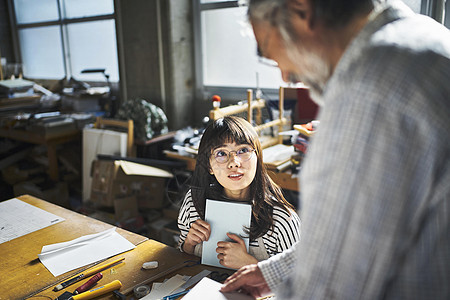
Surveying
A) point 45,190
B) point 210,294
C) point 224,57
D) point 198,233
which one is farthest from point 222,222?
point 45,190

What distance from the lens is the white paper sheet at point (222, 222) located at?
128 centimetres

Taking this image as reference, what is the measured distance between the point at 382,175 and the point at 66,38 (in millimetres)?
5226

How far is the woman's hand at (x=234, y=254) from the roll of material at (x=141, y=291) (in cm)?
26

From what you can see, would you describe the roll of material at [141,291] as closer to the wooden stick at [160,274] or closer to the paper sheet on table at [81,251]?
the wooden stick at [160,274]

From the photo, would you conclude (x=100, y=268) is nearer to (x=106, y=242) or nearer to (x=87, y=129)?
(x=106, y=242)

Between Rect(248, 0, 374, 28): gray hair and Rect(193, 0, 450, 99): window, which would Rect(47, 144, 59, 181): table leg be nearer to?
Rect(193, 0, 450, 99): window

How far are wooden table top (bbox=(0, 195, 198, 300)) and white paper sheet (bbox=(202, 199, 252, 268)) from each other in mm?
82

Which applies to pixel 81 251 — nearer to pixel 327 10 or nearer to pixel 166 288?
pixel 166 288

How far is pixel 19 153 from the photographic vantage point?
4.06 meters

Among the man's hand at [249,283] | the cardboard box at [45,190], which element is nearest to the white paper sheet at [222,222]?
the man's hand at [249,283]

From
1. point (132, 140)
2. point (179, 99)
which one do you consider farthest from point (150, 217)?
point (179, 99)

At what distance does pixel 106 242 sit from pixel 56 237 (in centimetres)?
22

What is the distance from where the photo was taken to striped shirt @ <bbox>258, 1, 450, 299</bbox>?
53 centimetres

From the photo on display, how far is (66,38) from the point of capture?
A: 501 cm
